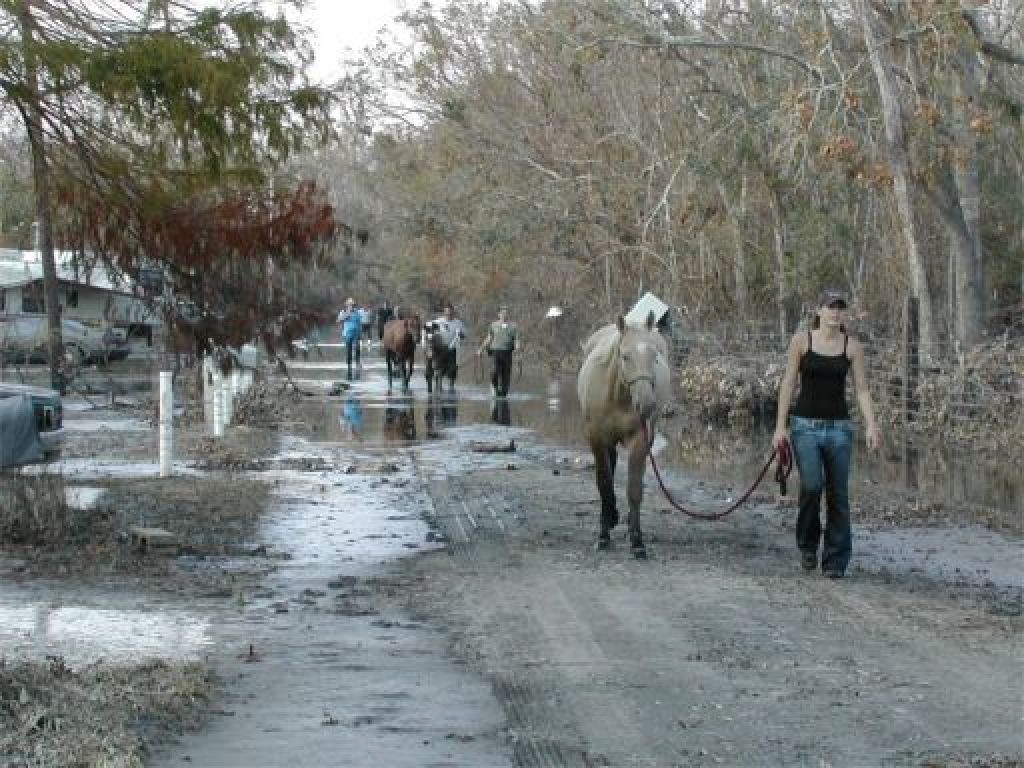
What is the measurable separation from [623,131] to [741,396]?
1132 centimetres

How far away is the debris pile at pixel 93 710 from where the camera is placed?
7.32 meters

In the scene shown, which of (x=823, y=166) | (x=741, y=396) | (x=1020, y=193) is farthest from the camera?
(x=1020, y=193)

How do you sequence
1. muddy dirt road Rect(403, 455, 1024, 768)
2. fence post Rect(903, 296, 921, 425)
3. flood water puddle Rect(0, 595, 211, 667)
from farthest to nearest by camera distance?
fence post Rect(903, 296, 921, 425) → flood water puddle Rect(0, 595, 211, 667) → muddy dirt road Rect(403, 455, 1024, 768)

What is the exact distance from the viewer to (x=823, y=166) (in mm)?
28359

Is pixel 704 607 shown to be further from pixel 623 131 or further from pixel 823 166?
pixel 623 131

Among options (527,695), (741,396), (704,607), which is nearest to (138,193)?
(704,607)

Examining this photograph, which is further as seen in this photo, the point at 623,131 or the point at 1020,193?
the point at 623,131

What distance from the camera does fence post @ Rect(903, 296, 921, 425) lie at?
28.7m

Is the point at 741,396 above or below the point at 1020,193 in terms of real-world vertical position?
below

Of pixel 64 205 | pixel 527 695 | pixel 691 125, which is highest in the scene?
pixel 691 125

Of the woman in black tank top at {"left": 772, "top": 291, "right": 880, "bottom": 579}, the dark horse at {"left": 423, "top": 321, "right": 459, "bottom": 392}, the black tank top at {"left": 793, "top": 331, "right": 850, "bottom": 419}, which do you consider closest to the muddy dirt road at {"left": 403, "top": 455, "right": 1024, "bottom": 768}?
the woman in black tank top at {"left": 772, "top": 291, "right": 880, "bottom": 579}

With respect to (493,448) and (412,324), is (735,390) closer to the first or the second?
(493,448)

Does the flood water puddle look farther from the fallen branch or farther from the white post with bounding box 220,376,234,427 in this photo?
the white post with bounding box 220,376,234,427

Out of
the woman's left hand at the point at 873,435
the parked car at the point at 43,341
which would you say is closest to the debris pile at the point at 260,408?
the parked car at the point at 43,341
